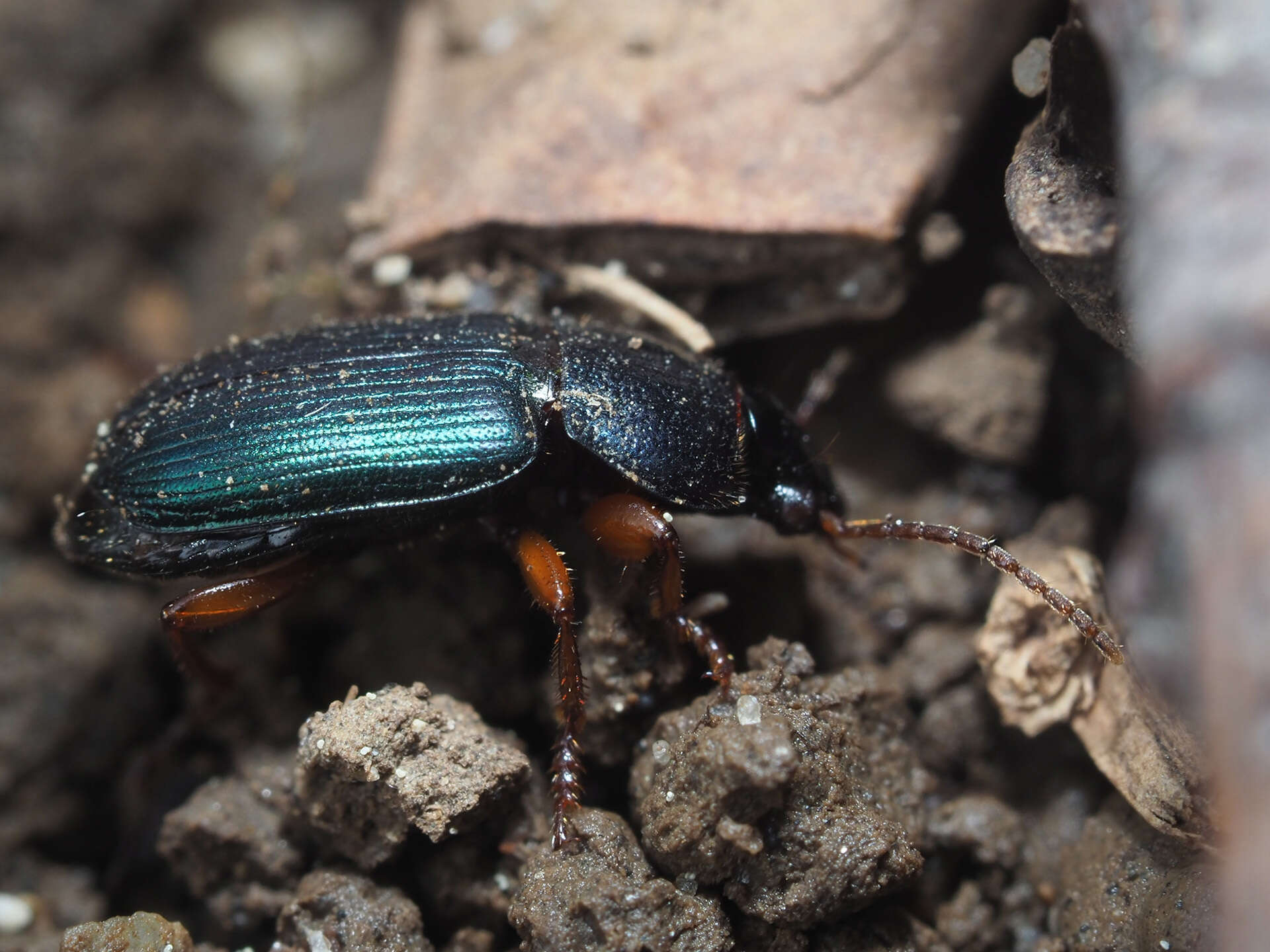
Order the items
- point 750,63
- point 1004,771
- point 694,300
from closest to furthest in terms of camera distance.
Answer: point 1004,771, point 750,63, point 694,300

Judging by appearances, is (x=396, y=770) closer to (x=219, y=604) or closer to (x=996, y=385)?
(x=219, y=604)

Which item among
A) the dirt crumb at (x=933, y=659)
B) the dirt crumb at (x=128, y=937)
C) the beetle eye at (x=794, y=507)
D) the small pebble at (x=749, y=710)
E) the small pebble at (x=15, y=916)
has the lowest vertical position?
the small pebble at (x=15, y=916)

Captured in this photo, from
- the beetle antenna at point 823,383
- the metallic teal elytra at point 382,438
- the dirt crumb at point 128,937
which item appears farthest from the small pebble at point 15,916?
the beetle antenna at point 823,383

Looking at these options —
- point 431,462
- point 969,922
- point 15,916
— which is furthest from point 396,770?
point 969,922

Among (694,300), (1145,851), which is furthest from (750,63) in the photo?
(1145,851)

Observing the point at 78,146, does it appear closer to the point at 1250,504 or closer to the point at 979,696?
the point at 979,696

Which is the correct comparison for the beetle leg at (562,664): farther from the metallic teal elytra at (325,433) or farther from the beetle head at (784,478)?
the beetle head at (784,478)
